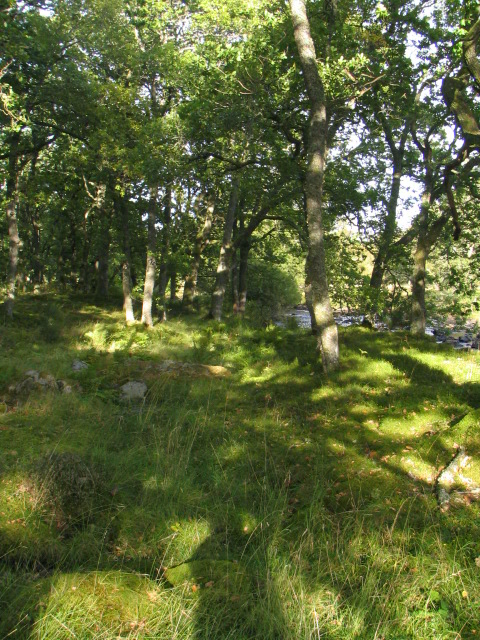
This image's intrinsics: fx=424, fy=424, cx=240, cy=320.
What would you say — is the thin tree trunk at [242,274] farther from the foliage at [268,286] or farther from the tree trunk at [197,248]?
the foliage at [268,286]

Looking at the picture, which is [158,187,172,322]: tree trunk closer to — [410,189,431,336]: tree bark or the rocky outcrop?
[410,189,431,336]: tree bark

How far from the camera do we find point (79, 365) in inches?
395

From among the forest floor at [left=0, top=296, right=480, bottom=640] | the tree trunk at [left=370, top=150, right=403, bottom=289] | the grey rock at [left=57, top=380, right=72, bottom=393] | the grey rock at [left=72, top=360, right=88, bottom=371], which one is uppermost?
the tree trunk at [left=370, top=150, right=403, bottom=289]

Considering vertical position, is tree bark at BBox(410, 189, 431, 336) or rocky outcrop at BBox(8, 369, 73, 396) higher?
tree bark at BBox(410, 189, 431, 336)

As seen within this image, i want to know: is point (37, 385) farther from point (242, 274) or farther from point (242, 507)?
point (242, 274)

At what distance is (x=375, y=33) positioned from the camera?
11438 millimetres

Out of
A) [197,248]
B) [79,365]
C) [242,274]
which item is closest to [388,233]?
[242,274]

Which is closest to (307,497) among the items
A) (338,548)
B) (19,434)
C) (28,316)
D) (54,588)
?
(338,548)

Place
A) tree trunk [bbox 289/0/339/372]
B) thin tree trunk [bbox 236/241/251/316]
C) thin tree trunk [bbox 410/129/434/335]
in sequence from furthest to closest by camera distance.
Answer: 1. thin tree trunk [bbox 236/241/251/316]
2. thin tree trunk [bbox 410/129/434/335]
3. tree trunk [bbox 289/0/339/372]

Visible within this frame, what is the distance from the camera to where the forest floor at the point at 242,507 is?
304cm

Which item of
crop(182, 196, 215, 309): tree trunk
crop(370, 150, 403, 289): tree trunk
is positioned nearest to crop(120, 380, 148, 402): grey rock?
crop(370, 150, 403, 289): tree trunk

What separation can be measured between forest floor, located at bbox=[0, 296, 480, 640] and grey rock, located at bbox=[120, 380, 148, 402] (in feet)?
0.48

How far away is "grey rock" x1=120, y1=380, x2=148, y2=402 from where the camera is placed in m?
8.45

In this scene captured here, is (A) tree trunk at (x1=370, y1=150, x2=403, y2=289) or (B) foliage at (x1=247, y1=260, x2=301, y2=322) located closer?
(A) tree trunk at (x1=370, y1=150, x2=403, y2=289)
